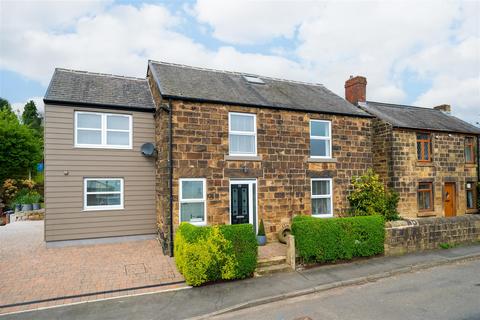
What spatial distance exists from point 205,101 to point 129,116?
3556 mm

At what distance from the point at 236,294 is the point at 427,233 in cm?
856

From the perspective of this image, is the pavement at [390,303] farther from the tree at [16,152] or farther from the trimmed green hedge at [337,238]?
the tree at [16,152]

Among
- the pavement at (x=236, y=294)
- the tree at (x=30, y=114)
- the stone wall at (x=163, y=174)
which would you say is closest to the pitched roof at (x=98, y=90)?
the stone wall at (x=163, y=174)

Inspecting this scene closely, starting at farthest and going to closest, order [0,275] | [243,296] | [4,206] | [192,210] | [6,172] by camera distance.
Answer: [6,172] → [4,206] → [192,210] → [0,275] → [243,296]

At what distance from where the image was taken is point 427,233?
36.2ft

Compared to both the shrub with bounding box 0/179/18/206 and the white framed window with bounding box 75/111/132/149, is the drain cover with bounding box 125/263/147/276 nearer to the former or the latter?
the white framed window with bounding box 75/111/132/149

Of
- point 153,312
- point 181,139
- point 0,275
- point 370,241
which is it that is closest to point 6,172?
point 0,275

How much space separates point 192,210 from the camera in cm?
1045

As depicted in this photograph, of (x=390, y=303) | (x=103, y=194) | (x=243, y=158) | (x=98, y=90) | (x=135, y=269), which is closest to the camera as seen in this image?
(x=390, y=303)

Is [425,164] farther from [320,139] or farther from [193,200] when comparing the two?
[193,200]

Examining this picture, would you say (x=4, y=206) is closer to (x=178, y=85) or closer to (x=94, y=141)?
(x=94, y=141)

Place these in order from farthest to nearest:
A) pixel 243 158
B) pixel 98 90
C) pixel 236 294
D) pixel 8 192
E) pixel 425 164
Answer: pixel 8 192 < pixel 425 164 < pixel 98 90 < pixel 243 158 < pixel 236 294

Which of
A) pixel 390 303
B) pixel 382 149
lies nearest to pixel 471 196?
pixel 382 149

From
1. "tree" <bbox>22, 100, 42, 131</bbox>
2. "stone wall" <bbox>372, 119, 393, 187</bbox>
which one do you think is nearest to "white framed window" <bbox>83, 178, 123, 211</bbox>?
"stone wall" <bbox>372, 119, 393, 187</bbox>
